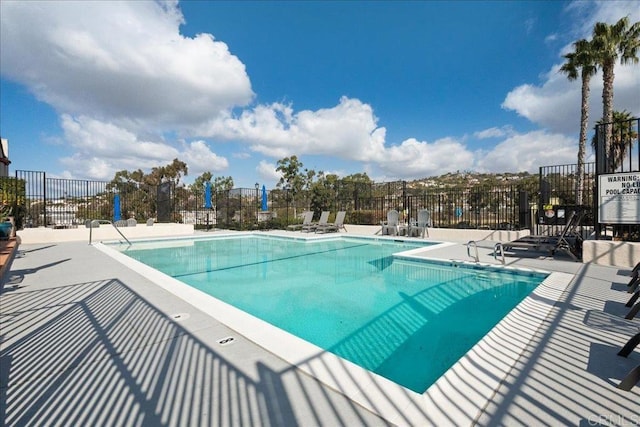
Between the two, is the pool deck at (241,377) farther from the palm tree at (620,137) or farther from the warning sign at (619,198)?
the warning sign at (619,198)

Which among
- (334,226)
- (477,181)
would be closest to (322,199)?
(334,226)

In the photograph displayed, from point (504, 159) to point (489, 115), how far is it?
2233 cm

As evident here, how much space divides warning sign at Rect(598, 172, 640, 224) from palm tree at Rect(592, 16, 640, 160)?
9321 mm

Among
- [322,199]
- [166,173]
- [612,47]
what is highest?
[612,47]

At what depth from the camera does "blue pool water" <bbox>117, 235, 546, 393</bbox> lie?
3375mm

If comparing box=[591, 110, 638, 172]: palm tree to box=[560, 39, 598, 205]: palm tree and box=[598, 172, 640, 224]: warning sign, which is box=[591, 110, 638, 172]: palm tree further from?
box=[560, 39, 598, 205]: palm tree

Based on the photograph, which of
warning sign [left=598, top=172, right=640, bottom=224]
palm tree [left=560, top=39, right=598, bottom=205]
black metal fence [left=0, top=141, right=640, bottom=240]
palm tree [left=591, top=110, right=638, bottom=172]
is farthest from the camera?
palm tree [left=560, top=39, right=598, bottom=205]

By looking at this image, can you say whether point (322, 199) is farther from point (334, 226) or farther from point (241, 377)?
point (241, 377)

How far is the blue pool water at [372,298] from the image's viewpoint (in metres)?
3.38

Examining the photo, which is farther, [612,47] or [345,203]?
[345,203]

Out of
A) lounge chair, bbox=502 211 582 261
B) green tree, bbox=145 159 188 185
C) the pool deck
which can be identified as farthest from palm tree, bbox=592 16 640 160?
green tree, bbox=145 159 188 185

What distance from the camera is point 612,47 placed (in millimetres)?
12898

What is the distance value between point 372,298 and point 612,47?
16.6 m

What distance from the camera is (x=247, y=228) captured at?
17.5 m
